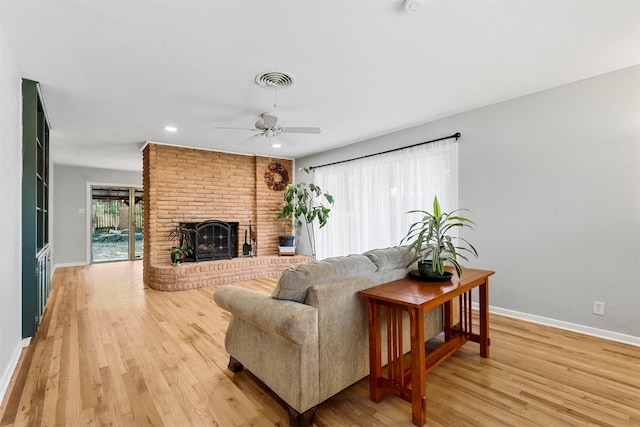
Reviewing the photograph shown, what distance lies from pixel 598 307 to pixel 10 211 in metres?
5.05

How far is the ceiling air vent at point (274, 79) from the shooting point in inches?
108

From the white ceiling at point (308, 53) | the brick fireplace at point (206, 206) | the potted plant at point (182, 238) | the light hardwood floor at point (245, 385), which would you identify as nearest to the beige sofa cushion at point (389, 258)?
the light hardwood floor at point (245, 385)

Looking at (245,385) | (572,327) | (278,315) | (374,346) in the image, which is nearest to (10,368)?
(245,385)

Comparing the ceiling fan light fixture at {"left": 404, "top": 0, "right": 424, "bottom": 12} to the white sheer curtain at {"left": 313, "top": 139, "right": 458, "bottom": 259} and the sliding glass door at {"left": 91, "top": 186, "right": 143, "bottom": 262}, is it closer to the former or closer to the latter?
the white sheer curtain at {"left": 313, "top": 139, "right": 458, "bottom": 259}

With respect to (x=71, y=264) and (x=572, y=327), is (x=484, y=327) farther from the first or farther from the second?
(x=71, y=264)

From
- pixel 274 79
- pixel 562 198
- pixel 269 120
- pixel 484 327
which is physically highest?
pixel 274 79

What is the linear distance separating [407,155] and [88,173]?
775cm

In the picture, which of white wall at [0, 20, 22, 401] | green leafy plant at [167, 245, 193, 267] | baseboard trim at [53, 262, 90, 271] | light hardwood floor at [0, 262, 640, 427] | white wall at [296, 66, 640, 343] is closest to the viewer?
light hardwood floor at [0, 262, 640, 427]

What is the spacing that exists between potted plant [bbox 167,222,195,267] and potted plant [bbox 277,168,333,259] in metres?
1.74

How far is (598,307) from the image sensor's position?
2.85m

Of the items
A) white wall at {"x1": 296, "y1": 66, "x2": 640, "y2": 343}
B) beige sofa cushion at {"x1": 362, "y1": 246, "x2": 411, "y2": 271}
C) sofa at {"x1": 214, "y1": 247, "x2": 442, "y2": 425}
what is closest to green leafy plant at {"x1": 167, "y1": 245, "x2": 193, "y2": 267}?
sofa at {"x1": 214, "y1": 247, "x2": 442, "y2": 425}

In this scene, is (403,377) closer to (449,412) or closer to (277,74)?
(449,412)

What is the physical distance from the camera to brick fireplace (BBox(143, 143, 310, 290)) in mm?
5023

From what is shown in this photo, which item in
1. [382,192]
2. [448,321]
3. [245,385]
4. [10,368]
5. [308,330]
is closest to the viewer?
[308,330]
